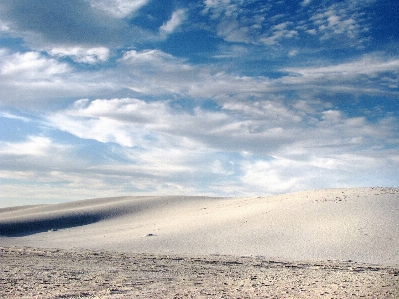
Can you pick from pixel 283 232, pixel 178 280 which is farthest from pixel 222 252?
pixel 178 280

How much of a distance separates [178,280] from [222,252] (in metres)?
10.6

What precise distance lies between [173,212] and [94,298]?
35.2m

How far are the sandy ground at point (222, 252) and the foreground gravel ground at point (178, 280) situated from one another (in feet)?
0.09

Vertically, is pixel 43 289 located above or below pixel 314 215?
below

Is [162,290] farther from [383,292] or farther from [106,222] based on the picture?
[106,222]

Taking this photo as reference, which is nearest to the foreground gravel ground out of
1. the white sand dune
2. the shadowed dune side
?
the white sand dune

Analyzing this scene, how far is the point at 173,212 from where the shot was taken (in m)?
44.6

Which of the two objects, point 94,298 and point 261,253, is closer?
point 94,298

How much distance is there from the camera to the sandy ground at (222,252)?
11102mm

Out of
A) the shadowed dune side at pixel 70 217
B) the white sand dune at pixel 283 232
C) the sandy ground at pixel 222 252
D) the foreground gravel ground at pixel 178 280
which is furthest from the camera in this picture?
the shadowed dune side at pixel 70 217

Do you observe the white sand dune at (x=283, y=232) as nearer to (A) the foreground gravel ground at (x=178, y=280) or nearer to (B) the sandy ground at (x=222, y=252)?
(B) the sandy ground at (x=222, y=252)

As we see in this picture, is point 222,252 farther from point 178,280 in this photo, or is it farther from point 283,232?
point 178,280

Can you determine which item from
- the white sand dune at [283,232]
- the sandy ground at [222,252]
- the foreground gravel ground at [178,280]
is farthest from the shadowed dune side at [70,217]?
the foreground gravel ground at [178,280]

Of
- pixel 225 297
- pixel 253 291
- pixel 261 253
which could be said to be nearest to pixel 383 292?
pixel 253 291
